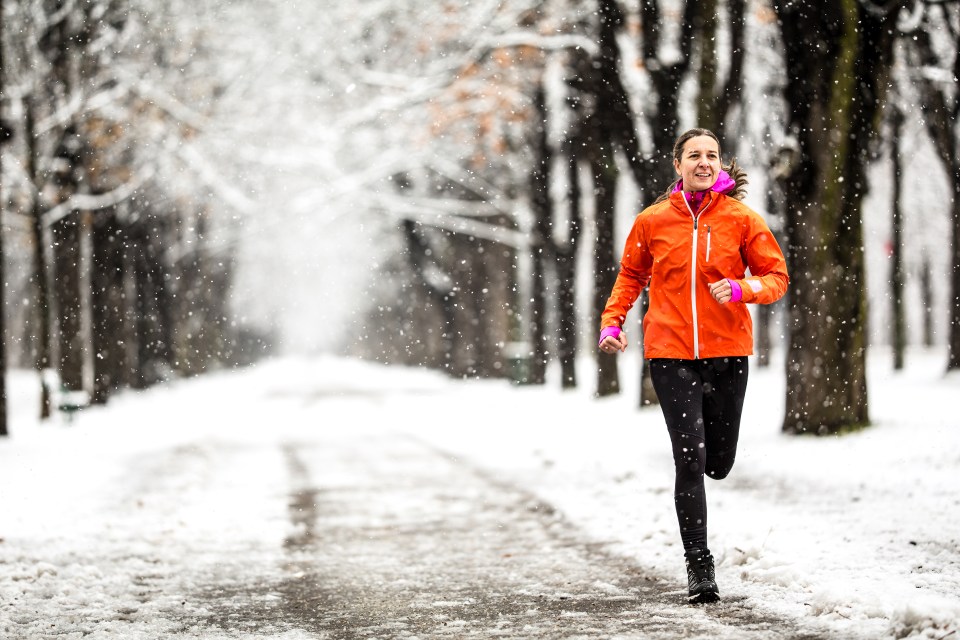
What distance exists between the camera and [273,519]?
28.8ft

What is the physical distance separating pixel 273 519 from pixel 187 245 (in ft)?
92.1

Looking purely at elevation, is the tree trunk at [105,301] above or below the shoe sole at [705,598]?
above

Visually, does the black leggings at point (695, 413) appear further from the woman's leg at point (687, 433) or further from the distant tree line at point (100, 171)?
the distant tree line at point (100, 171)

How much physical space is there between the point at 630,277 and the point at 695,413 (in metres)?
0.72

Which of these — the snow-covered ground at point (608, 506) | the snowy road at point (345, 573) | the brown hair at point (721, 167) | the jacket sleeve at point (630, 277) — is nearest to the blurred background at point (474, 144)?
the snow-covered ground at point (608, 506)

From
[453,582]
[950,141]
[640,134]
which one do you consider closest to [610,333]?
[453,582]

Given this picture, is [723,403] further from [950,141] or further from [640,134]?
[950,141]

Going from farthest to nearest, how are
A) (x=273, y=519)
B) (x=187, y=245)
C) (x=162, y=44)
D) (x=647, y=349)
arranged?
(x=187, y=245) → (x=162, y=44) → (x=273, y=519) → (x=647, y=349)

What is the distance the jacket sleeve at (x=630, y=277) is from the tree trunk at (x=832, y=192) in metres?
6.54

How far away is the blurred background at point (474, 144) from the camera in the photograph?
11578 millimetres

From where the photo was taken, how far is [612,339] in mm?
5098

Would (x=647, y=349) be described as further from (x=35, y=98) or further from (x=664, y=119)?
(x=35, y=98)

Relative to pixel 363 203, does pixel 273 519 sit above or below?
below

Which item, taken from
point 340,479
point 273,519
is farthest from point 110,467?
point 273,519
